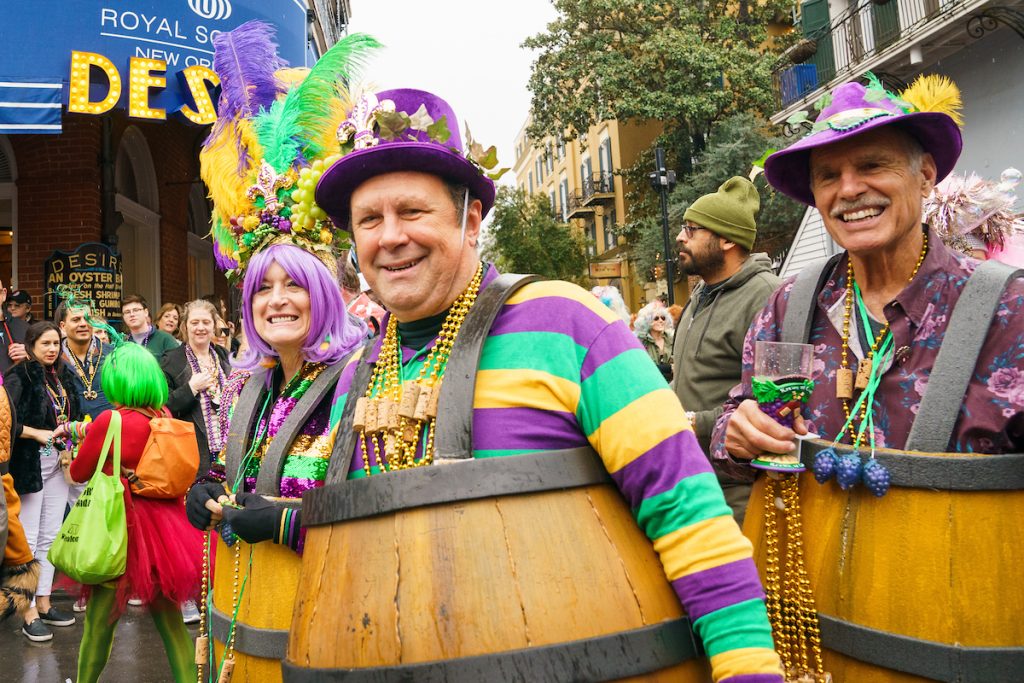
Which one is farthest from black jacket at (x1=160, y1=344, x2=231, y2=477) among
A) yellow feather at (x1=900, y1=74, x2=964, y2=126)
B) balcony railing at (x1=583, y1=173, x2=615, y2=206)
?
balcony railing at (x1=583, y1=173, x2=615, y2=206)

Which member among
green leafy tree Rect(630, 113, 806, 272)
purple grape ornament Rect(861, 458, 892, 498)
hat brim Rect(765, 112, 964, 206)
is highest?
green leafy tree Rect(630, 113, 806, 272)

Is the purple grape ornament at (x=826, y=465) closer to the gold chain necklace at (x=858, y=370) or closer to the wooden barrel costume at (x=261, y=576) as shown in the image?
the gold chain necklace at (x=858, y=370)

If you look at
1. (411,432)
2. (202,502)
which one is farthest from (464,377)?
(202,502)

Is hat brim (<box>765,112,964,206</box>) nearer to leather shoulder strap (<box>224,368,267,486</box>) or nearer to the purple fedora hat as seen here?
the purple fedora hat

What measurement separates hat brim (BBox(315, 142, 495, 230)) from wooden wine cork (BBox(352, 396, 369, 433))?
17.7 inches

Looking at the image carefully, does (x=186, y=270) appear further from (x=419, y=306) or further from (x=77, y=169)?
(x=419, y=306)

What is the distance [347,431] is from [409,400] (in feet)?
0.58

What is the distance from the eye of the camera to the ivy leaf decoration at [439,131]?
1.65 m

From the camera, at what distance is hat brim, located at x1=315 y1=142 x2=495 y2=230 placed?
5.33 feet

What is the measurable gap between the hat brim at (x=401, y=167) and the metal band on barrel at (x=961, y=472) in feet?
3.37

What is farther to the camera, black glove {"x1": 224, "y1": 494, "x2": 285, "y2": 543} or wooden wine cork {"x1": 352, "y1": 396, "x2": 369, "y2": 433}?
black glove {"x1": 224, "y1": 494, "x2": 285, "y2": 543}

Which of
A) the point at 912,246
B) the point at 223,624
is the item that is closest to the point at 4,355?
the point at 223,624

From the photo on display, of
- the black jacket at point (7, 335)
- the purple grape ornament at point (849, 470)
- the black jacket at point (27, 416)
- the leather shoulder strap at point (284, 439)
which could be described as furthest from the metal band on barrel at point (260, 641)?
the black jacket at point (7, 335)

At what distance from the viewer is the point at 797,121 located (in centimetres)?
238
